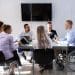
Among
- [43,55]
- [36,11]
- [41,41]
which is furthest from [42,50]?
[36,11]

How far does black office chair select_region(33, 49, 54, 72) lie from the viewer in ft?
14.9

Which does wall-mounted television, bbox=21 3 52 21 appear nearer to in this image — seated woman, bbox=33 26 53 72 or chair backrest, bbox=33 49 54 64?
seated woman, bbox=33 26 53 72

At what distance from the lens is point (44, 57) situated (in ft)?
14.9

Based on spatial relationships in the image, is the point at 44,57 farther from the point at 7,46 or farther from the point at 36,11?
the point at 36,11

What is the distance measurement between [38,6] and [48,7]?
27 centimetres

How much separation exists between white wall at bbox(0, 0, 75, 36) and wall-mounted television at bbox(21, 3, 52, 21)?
0.35ft

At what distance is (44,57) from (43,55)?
4 cm

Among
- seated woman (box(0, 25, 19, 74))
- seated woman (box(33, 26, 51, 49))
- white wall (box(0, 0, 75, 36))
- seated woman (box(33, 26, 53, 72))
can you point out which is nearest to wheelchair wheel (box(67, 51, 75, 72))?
seated woman (box(33, 26, 53, 72))

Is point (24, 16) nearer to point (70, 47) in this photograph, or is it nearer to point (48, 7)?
point (48, 7)

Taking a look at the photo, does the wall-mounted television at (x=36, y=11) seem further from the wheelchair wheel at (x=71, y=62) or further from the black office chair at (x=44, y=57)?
the black office chair at (x=44, y=57)

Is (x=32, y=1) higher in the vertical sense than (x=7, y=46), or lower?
higher

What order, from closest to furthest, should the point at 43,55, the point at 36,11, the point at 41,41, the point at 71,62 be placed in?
the point at 43,55
the point at 41,41
the point at 71,62
the point at 36,11

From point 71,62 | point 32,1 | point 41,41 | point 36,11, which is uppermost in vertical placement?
point 32,1

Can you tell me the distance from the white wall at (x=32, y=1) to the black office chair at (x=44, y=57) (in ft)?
8.02
